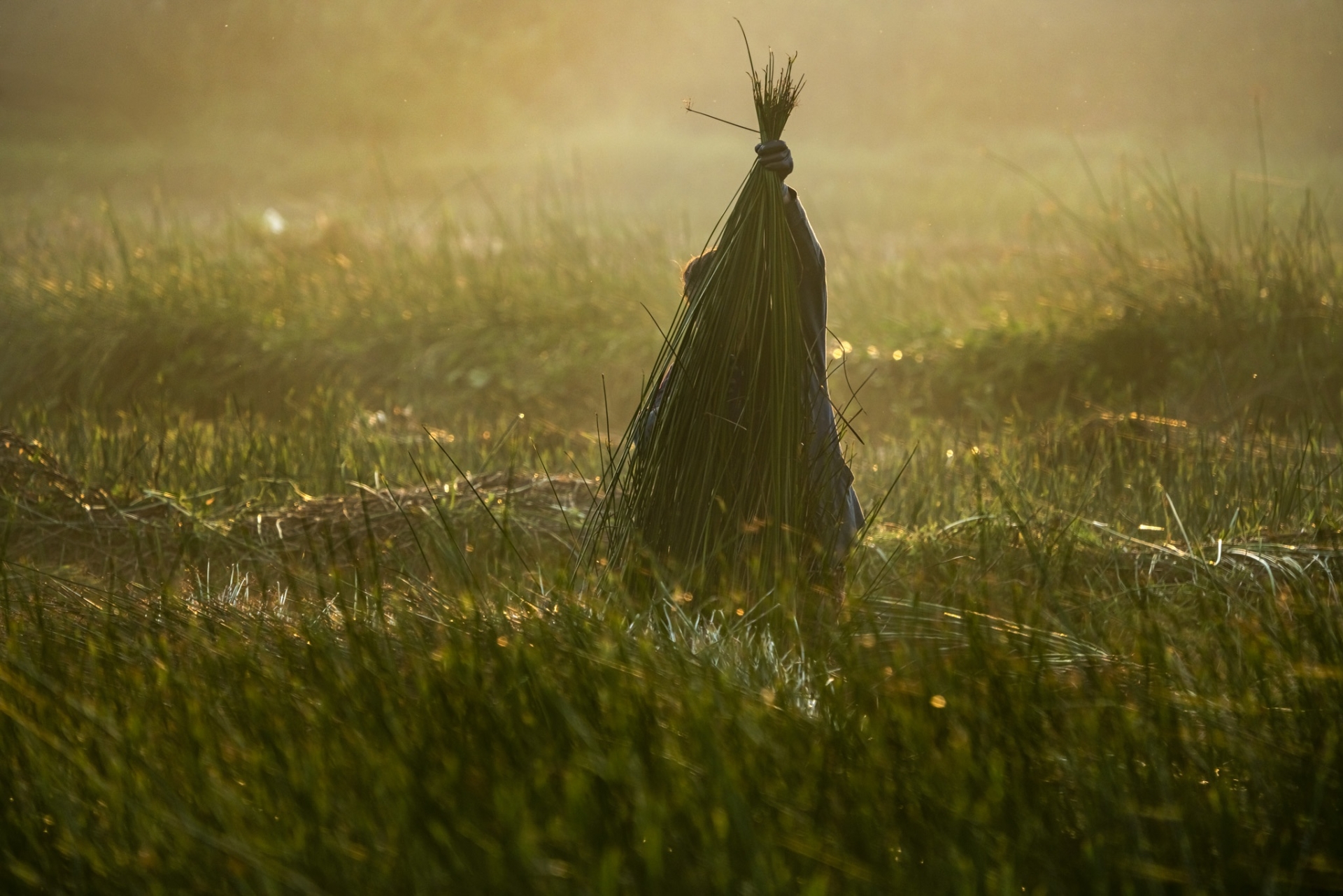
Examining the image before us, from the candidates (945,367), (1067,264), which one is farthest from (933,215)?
(945,367)

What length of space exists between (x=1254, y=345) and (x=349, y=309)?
564 cm

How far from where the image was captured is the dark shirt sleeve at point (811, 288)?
2352 mm

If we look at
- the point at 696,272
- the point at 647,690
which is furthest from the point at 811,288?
the point at 647,690

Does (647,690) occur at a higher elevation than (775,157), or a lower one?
lower

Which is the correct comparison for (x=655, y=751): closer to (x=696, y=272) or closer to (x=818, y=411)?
(x=818, y=411)

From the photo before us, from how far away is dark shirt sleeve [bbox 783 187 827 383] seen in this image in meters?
2.35

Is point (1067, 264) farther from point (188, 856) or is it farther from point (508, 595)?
point (188, 856)

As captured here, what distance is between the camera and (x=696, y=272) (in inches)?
96.3

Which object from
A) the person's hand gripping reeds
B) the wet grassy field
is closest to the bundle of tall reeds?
the person's hand gripping reeds

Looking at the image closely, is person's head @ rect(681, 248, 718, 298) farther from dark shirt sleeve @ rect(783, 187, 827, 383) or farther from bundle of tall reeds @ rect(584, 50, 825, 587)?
dark shirt sleeve @ rect(783, 187, 827, 383)

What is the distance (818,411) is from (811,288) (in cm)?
26

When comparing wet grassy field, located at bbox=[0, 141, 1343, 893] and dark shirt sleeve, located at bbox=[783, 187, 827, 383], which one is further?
dark shirt sleeve, located at bbox=[783, 187, 827, 383]

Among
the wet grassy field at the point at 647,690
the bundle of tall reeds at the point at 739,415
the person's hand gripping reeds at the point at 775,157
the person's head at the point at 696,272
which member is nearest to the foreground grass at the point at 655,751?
the wet grassy field at the point at 647,690

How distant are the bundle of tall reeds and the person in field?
22 mm
